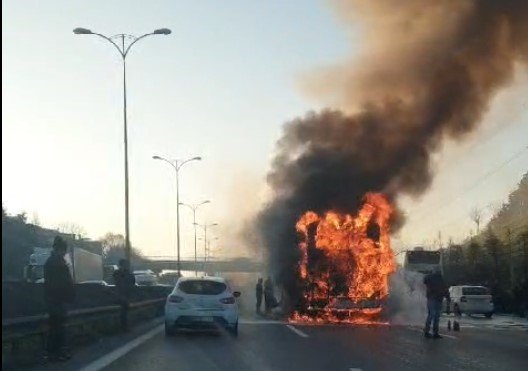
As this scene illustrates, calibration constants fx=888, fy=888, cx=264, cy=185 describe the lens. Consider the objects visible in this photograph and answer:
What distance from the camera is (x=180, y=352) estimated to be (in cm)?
1692

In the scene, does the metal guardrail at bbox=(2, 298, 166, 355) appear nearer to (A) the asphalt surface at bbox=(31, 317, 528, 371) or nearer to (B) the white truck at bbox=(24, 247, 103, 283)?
(A) the asphalt surface at bbox=(31, 317, 528, 371)

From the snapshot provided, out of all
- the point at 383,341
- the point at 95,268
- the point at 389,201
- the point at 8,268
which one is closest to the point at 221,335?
the point at 383,341

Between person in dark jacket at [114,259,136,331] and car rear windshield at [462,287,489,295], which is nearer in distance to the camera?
person in dark jacket at [114,259,136,331]

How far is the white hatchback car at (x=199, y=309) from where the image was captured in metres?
22.1

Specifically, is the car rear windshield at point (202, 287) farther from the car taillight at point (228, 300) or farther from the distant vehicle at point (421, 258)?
the distant vehicle at point (421, 258)

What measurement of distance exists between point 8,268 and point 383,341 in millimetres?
49659

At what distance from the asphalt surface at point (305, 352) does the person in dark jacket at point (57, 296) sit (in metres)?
0.48

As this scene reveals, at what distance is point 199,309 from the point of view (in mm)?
22156

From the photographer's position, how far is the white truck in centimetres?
4285

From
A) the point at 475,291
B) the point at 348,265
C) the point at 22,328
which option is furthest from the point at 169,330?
the point at 475,291

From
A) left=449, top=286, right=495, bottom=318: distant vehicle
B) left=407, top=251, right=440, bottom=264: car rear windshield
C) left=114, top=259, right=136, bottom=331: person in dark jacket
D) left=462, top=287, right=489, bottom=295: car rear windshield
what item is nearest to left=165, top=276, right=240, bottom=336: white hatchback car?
left=114, top=259, right=136, bottom=331: person in dark jacket

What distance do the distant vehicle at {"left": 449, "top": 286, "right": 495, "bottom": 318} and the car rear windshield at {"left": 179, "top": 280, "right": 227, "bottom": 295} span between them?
23.8m

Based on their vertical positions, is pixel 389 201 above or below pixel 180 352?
above

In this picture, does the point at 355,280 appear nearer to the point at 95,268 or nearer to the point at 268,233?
the point at 268,233
